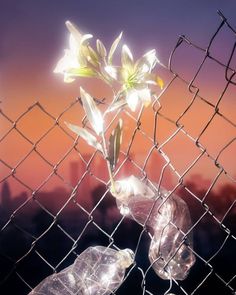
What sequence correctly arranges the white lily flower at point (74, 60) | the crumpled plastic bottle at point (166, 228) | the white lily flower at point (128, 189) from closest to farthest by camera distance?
the white lily flower at point (74, 60) < the white lily flower at point (128, 189) < the crumpled plastic bottle at point (166, 228)

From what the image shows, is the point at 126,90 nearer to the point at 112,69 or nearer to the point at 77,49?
the point at 112,69

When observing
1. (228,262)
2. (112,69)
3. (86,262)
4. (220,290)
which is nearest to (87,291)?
(86,262)

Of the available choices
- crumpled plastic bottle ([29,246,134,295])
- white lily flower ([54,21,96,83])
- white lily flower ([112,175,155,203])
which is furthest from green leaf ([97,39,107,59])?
crumpled plastic bottle ([29,246,134,295])

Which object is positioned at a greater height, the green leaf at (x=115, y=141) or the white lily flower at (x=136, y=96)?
the white lily flower at (x=136, y=96)

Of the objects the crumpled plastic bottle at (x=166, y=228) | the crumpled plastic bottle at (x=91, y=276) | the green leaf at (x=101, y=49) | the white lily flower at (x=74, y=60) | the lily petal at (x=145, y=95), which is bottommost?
the crumpled plastic bottle at (x=91, y=276)

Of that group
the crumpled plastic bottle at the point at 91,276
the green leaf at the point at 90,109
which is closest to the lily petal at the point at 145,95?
the green leaf at the point at 90,109

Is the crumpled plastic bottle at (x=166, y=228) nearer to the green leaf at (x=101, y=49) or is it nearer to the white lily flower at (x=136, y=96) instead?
the white lily flower at (x=136, y=96)
